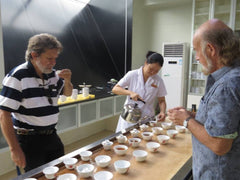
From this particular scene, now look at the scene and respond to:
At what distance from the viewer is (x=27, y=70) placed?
1.51 m

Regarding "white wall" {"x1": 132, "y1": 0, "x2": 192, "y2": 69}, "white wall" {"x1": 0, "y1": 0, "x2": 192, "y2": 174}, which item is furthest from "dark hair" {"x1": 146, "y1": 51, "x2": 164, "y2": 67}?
"white wall" {"x1": 132, "y1": 0, "x2": 192, "y2": 69}

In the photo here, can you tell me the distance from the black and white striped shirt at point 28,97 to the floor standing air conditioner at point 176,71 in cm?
357

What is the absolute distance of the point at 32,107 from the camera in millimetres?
1503

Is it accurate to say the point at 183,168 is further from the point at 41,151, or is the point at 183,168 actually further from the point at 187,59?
the point at 187,59

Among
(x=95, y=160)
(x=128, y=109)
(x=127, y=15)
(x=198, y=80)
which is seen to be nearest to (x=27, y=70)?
(x=95, y=160)

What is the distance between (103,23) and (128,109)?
317 centimetres

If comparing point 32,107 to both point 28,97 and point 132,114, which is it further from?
point 132,114

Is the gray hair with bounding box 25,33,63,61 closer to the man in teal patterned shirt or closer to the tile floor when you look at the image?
the man in teal patterned shirt

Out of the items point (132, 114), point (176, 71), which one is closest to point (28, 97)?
point (132, 114)

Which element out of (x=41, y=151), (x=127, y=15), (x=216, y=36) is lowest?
(x=41, y=151)

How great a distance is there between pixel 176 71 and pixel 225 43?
3.85 m

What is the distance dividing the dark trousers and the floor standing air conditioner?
3.62 metres

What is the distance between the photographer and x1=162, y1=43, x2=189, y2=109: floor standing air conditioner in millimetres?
4633

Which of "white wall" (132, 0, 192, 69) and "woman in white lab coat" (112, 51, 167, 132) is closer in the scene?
"woman in white lab coat" (112, 51, 167, 132)
